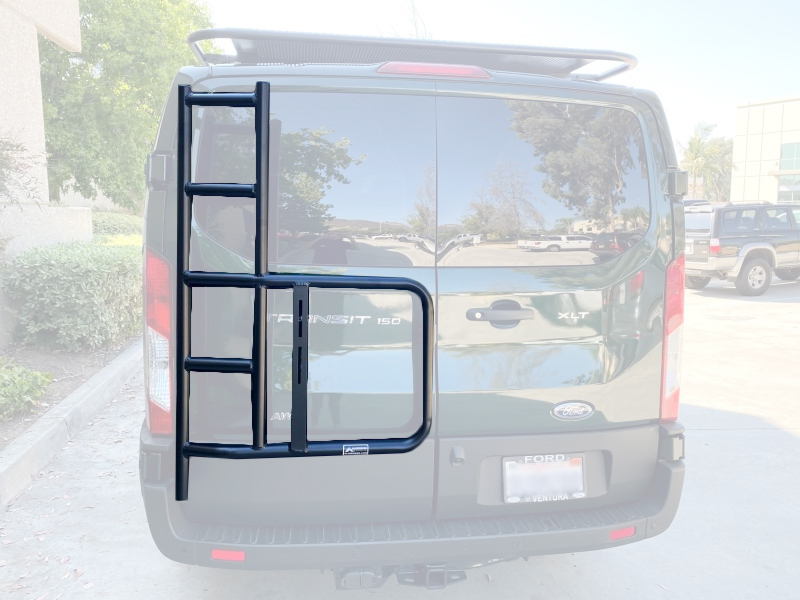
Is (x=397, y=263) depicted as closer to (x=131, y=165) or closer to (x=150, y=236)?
(x=150, y=236)

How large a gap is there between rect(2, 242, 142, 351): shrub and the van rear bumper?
546 cm

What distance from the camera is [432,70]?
2.62 metres

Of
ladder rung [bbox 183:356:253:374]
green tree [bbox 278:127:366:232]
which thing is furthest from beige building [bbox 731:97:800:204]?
ladder rung [bbox 183:356:253:374]

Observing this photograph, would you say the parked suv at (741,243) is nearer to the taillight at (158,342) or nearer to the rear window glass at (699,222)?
the rear window glass at (699,222)

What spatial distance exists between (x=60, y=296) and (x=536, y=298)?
20.4ft

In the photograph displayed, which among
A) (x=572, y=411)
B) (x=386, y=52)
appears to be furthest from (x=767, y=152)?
(x=572, y=411)

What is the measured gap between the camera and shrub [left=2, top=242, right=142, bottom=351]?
726cm

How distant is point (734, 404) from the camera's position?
6652 mm

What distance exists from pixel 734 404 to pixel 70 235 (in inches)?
336

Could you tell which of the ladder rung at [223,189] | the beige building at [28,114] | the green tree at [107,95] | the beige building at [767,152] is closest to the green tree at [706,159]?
the beige building at [767,152]

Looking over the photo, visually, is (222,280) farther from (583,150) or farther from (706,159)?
(706,159)

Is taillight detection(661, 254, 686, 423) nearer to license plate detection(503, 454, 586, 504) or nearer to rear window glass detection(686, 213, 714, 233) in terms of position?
license plate detection(503, 454, 586, 504)

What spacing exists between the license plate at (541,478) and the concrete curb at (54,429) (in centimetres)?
325

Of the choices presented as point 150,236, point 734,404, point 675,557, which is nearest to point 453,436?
point 150,236
